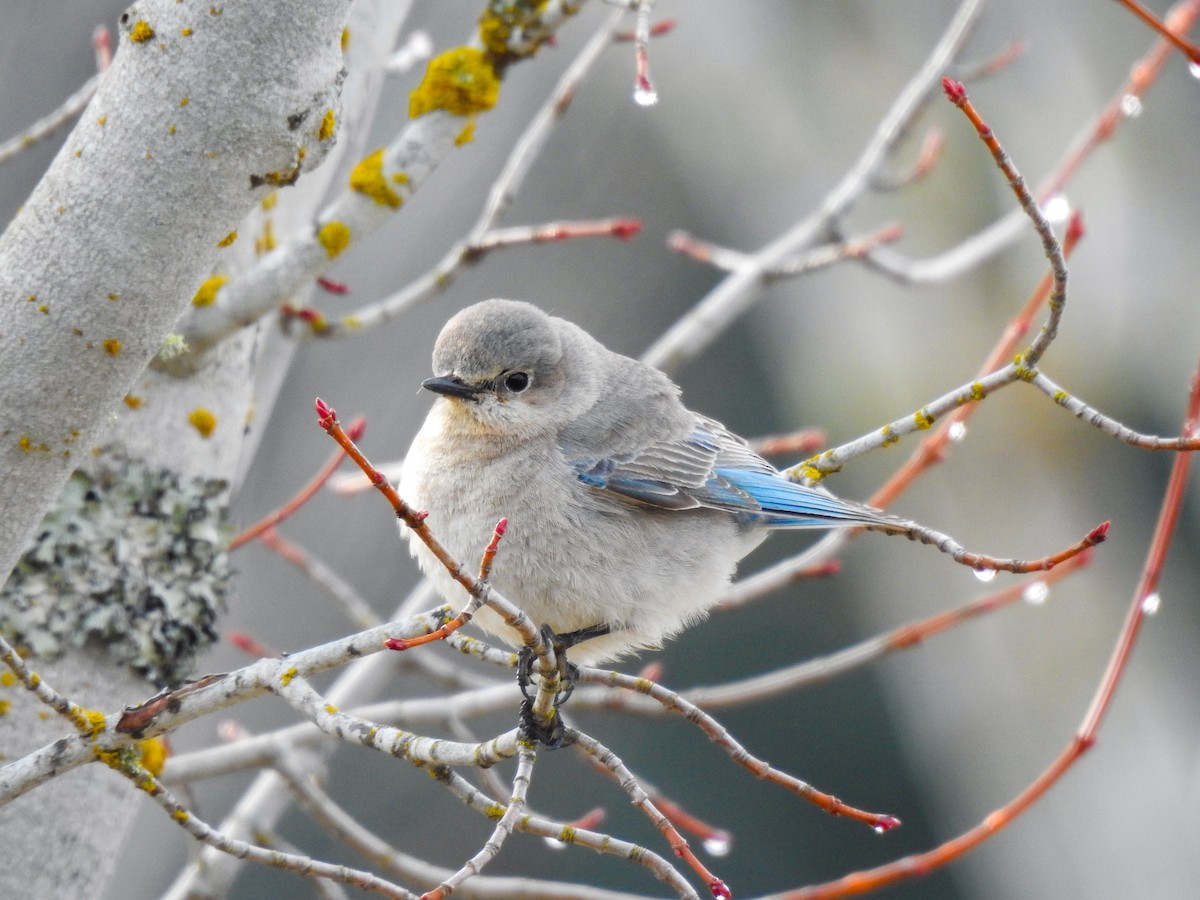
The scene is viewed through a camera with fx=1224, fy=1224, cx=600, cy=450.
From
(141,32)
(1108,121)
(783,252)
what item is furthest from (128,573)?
(1108,121)

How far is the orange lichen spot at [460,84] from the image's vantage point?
3.01 metres

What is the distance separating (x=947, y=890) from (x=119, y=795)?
5.28 metres

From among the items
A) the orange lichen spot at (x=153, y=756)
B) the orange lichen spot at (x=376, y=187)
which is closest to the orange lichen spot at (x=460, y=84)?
the orange lichen spot at (x=376, y=187)

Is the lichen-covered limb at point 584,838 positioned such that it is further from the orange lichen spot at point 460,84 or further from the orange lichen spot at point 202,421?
the orange lichen spot at point 460,84

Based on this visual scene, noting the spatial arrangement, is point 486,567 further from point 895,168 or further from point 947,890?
point 895,168

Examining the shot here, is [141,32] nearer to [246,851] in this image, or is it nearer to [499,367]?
[499,367]

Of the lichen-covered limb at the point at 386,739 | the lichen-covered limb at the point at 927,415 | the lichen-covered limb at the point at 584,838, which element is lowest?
the lichen-covered limb at the point at 584,838

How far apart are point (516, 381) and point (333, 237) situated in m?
0.67

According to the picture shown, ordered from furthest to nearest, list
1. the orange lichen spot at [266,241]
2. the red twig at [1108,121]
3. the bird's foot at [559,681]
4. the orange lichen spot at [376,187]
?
the red twig at [1108,121] < the orange lichen spot at [266,241] < the orange lichen spot at [376,187] < the bird's foot at [559,681]

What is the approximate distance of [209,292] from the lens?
9.66ft

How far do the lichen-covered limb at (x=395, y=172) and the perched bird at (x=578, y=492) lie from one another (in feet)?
1.37

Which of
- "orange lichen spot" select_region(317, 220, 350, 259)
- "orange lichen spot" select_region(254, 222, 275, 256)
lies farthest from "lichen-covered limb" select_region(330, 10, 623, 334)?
"orange lichen spot" select_region(317, 220, 350, 259)

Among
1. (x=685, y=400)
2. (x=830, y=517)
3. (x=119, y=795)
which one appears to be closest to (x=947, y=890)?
(x=685, y=400)

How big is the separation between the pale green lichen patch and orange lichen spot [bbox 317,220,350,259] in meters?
0.65
